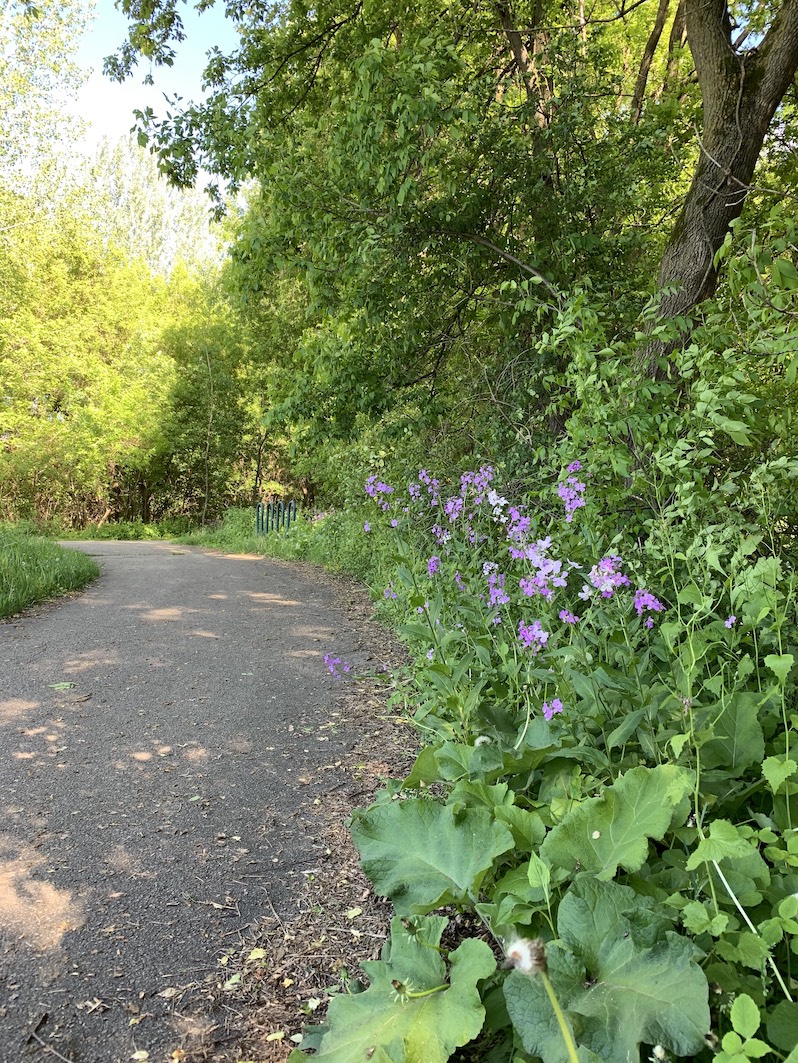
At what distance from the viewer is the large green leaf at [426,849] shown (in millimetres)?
1555

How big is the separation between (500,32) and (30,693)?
7085mm

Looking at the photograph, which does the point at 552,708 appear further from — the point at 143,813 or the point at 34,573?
the point at 34,573

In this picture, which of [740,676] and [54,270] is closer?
[740,676]

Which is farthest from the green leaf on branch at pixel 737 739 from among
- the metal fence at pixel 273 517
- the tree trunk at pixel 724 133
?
the metal fence at pixel 273 517

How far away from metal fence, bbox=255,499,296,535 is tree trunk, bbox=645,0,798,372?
10484 millimetres

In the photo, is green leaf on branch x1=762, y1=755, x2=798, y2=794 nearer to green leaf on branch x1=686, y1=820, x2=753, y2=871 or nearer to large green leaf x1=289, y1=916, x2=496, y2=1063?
green leaf on branch x1=686, y1=820, x2=753, y2=871

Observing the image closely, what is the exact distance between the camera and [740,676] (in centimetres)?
182

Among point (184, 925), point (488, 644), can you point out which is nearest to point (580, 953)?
point (184, 925)

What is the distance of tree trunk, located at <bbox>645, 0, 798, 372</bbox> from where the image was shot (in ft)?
13.6

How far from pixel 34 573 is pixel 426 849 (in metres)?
6.16

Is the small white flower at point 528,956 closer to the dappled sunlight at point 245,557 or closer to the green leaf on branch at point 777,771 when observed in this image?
the green leaf on branch at point 777,771

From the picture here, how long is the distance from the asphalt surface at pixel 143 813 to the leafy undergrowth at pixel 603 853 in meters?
0.51

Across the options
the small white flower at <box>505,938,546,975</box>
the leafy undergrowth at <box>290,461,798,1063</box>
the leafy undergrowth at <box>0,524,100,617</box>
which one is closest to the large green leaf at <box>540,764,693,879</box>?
the leafy undergrowth at <box>290,461,798,1063</box>

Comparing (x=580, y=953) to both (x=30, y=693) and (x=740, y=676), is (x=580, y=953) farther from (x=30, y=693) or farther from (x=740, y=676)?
(x=30, y=693)
